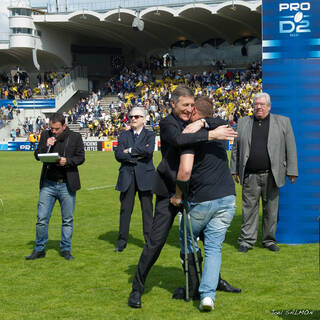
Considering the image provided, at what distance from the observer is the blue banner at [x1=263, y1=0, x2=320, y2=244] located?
7402 millimetres

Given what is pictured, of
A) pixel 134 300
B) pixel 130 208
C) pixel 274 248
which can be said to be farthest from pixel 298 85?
pixel 134 300

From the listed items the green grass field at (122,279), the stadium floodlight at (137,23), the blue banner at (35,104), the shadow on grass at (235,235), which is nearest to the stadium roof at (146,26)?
the stadium floodlight at (137,23)

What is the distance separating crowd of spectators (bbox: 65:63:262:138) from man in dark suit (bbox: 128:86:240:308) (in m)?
30.9

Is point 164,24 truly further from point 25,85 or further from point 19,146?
point 19,146

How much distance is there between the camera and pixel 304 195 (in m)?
7.54

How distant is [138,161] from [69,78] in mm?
44737

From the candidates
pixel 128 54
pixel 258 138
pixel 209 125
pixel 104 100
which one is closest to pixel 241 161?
pixel 258 138

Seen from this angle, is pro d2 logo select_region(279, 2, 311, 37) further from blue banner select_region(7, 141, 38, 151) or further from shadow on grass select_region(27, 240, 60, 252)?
blue banner select_region(7, 141, 38, 151)

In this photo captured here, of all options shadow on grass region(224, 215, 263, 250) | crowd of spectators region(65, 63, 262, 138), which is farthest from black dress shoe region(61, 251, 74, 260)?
crowd of spectators region(65, 63, 262, 138)

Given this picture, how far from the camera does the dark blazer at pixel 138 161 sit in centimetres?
755

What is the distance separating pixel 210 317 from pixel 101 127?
38.3 m

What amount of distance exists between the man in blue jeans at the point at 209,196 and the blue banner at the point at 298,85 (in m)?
2.88

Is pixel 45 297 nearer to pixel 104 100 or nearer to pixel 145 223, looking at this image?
pixel 145 223

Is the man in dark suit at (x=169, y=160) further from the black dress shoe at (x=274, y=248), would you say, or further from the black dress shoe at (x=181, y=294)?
the black dress shoe at (x=274, y=248)
